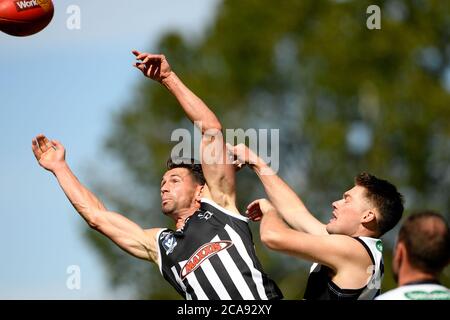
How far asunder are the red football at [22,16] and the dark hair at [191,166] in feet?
6.68

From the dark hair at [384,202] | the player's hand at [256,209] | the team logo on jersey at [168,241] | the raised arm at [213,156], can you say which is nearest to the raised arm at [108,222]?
the team logo on jersey at [168,241]

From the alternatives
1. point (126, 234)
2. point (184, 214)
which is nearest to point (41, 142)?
point (126, 234)

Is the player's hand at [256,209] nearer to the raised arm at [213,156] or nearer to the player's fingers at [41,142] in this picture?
the raised arm at [213,156]

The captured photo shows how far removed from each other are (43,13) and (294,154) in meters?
23.8

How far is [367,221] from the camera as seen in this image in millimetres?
9844

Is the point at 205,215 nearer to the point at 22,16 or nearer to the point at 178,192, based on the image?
the point at 178,192

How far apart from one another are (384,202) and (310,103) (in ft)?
85.8

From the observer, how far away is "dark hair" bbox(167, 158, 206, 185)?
10742mm

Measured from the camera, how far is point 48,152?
36.1ft

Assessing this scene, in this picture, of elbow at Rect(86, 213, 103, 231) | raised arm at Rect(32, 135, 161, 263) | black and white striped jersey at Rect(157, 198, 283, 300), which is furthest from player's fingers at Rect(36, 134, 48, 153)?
black and white striped jersey at Rect(157, 198, 283, 300)
